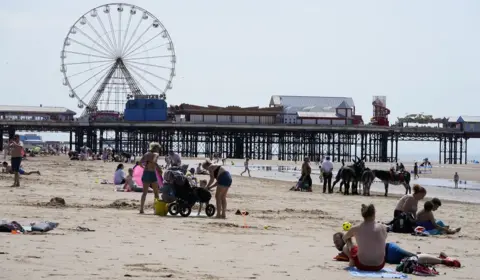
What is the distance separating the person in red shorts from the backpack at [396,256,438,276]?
23 cm

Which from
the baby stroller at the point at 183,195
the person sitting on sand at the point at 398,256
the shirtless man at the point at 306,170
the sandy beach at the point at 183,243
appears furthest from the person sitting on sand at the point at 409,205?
the shirtless man at the point at 306,170

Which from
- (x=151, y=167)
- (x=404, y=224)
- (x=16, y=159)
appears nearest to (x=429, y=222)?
(x=404, y=224)

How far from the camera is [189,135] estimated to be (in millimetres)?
102938

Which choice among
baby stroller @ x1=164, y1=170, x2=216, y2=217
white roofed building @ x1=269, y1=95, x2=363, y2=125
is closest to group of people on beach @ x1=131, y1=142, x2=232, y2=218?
baby stroller @ x1=164, y1=170, x2=216, y2=217

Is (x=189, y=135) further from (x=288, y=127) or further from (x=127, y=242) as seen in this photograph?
(x=127, y=242)

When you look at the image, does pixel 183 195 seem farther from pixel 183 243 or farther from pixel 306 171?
pixel 306 171

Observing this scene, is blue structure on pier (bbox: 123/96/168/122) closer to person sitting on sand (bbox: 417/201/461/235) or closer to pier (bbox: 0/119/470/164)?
pier (bbox: 0/119/470/164)

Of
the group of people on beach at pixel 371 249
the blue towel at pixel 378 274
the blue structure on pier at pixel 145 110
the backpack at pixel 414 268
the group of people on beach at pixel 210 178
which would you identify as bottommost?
the blue towel at pixel 378 274

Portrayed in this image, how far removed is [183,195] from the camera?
51.9ft

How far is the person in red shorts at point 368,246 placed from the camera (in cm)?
971

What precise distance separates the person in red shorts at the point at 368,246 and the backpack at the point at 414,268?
228mm

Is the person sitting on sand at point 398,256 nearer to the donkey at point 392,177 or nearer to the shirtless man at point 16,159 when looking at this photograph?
the shirtless man at point 16,159

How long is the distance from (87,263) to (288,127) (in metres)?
90.5

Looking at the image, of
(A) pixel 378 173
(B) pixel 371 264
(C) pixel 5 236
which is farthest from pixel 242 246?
(A) pixel 378 173
